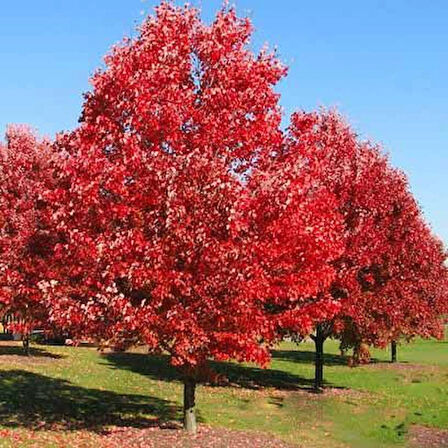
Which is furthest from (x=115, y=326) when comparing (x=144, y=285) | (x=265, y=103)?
(x=265, y=103)

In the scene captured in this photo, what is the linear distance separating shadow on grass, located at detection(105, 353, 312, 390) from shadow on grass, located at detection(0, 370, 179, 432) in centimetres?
919

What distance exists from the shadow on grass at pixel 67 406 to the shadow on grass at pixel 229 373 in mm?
9185

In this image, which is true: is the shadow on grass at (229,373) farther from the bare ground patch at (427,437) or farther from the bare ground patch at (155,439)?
the bare ground patch at (155,439)

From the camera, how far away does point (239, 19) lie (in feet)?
69.9

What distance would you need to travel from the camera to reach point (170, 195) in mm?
17453

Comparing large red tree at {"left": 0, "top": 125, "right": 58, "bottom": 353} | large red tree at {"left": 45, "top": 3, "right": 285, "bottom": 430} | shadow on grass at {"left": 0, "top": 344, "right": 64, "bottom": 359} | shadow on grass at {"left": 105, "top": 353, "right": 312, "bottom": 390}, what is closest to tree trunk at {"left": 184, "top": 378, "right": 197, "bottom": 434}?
large red tree at {"left": 45, "top": 3, "right": 285, "bottom": 430}

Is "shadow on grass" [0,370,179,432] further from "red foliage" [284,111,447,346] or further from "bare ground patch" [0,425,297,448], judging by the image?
"red foliage" [284,111,447,346]

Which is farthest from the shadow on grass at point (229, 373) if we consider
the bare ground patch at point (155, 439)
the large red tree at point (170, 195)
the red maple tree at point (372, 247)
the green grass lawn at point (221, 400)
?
the large red tree at point (170, 195)

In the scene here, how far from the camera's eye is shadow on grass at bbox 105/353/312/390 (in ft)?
139

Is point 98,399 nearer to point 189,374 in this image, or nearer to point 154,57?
point 189,374

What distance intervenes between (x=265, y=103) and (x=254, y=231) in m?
4.37

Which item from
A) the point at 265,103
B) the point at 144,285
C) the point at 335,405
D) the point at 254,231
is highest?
the point at 265,103

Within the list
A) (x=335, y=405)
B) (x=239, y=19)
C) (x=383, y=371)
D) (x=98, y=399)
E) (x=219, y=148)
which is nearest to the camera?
(x=219, y=148)

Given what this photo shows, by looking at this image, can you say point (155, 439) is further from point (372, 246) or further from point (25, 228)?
point (372, 246)
